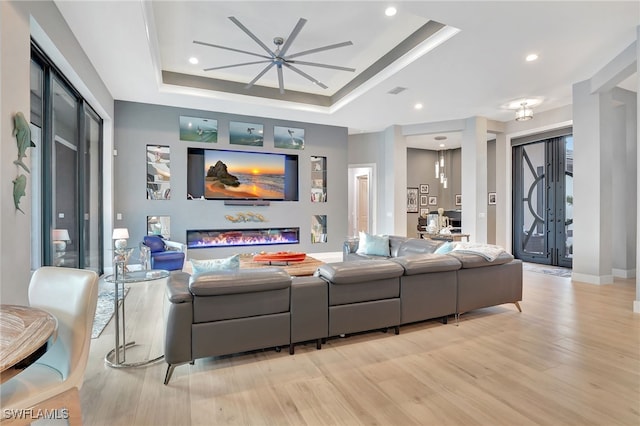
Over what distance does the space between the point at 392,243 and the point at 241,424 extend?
4237 mm

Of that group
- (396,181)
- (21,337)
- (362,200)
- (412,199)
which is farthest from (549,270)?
(21,337)

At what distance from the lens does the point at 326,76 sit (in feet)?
19.9

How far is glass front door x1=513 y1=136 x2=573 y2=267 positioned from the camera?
696 centimetres

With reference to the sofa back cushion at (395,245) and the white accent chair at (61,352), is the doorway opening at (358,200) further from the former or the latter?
the white accent chair at (61,352)

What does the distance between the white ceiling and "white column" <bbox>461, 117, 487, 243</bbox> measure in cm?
69

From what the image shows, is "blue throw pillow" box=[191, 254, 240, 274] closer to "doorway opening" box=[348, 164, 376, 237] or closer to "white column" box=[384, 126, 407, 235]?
"white column" box=[384, 126, 407, 235]

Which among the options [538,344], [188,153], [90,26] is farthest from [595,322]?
[188,153]

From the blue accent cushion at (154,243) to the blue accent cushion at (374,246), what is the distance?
3547mm

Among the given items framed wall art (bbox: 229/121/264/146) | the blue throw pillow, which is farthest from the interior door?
the blue throw pillow

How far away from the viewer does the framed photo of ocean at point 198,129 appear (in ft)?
22.2

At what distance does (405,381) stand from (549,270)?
5858 mm

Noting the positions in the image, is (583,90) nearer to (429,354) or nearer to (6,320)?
(429,354)

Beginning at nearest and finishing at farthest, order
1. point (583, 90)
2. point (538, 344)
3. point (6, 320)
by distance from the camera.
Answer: point (6, 320), point (538, 344), point (583, 90)

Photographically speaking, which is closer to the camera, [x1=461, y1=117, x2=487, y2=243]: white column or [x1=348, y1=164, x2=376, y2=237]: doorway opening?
[x1=461, y1=117, x2=487, y2=243]: white column
